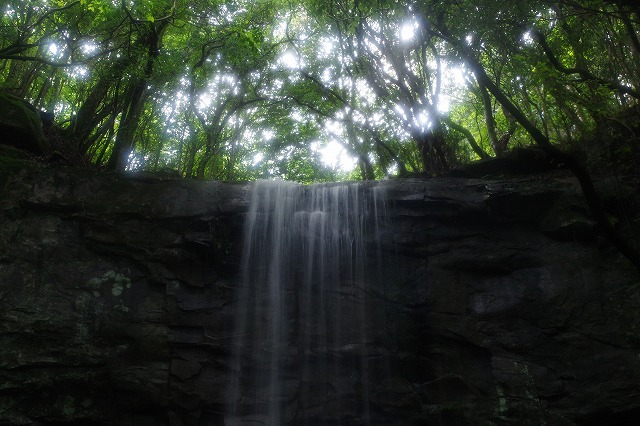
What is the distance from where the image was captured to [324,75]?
1190 centimetres

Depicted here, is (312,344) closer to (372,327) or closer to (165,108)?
(372,327)

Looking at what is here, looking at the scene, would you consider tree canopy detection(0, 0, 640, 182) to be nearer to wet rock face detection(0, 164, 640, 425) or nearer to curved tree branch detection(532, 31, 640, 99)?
curved tree branch detection(532, 31, 640, 99)

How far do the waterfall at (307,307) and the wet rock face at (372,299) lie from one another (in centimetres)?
12

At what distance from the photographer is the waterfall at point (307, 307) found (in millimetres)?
7129

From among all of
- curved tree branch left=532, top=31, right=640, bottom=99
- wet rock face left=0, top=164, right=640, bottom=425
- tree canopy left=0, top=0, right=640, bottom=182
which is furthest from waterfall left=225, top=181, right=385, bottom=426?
curved tree branch left=532, top=31, right=640, bottom=99

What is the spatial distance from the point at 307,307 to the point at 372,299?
43.2 inches

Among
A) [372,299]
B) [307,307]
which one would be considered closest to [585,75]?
[372,299]

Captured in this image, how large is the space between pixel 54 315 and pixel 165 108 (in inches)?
202

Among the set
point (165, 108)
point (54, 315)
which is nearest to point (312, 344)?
→ point (54, 315)

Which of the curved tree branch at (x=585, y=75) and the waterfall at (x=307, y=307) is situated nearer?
the waterfall at (x=307, y=307)

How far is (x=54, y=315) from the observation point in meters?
6.93

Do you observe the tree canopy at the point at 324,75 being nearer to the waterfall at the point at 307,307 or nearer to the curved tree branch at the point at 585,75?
the curved tree branch at the point at 585,75

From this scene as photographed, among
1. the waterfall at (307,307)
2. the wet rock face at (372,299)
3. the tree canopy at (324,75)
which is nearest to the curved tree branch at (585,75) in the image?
the tree canopy at (324,75)

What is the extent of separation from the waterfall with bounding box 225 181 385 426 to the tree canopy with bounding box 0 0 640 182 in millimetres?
2313
